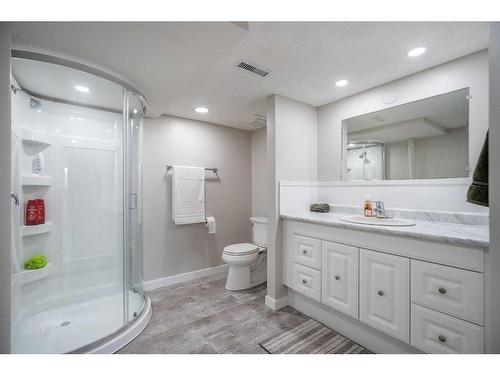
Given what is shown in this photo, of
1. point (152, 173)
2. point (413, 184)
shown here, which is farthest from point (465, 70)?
point (152, 173)

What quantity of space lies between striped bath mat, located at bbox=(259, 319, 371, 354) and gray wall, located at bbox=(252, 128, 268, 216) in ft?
5.44

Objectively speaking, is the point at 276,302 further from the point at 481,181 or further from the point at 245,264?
the point at 481,181

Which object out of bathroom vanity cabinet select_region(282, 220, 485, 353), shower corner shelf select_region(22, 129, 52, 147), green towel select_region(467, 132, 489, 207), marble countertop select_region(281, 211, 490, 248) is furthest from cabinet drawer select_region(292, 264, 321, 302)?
shower corner shelf select_region(22, 129, 52, 147)

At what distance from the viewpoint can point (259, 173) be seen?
331cm

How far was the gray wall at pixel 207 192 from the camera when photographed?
2.60 metres

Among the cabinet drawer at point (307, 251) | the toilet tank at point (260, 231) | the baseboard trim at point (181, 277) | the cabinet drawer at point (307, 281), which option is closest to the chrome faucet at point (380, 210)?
the cabinet drawer at point (307, 251)

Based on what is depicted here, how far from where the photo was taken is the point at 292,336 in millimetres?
1688

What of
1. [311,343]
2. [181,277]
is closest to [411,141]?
[311,343]

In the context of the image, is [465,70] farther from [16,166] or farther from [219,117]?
[16,166]

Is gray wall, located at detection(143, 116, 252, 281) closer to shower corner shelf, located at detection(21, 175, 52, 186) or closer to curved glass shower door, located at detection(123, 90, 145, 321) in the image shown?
curved glass shower door, located at detection(123, 90, 145, 321)

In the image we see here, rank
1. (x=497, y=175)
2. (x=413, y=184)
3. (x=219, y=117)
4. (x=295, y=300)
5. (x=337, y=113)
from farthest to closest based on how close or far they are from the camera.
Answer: (x=219, y=117), (x=337, y=113), (x=295, y=300), (x=413, y=184), (x=497, y=175)

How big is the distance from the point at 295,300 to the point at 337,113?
1.92 meters

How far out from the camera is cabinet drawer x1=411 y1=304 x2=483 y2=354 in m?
1.12

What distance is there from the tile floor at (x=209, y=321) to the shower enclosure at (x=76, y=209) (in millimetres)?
167
